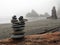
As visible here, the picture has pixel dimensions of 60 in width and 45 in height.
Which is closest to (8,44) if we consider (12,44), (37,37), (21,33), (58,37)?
(12,44)

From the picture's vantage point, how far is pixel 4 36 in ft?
54.3

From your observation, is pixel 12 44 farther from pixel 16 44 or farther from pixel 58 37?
pixel 58 37

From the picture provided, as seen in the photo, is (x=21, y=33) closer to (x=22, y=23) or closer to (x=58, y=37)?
(x=22, y=23)

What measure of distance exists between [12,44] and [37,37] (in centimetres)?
224

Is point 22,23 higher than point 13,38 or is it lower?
higher

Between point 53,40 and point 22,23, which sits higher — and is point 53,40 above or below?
below

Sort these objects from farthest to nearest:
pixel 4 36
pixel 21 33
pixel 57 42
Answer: pixel 4 36, pixel 21 33, pixel 57 42

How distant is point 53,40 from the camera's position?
14.0 metres

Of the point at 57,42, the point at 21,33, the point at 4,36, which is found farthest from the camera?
the point at 4,36

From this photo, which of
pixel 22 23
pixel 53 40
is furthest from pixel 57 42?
pixel 22 23

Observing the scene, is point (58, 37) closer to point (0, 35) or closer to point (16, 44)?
point (16, 44)

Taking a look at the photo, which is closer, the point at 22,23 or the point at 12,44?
the point at 12,44

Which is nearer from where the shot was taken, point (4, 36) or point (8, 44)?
point (8, 44)

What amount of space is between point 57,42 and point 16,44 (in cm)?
271
